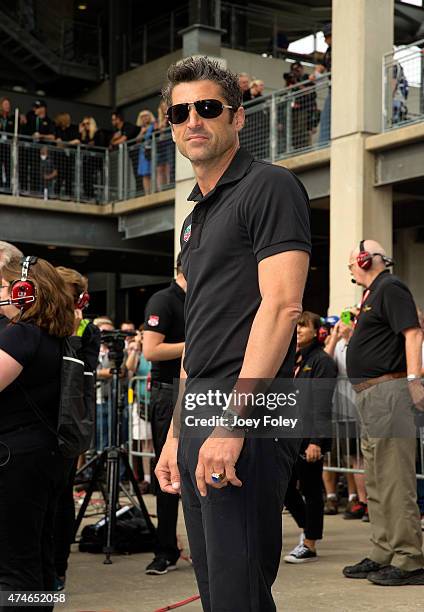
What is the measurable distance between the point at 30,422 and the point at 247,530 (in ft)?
5.66

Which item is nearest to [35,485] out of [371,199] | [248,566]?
[248,566]

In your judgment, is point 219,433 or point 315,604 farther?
point 315,604

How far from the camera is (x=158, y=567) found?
268 inches

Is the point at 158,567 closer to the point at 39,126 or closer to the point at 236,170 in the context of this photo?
the point at 236,170

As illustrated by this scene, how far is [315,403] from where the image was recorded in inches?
371

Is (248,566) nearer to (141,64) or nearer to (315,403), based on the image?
(315,403)

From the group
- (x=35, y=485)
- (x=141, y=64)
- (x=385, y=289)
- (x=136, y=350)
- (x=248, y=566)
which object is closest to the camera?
(x=248, y=566)

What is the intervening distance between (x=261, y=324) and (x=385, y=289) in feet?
12.4

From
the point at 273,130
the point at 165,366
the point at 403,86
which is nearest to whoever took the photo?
the point at 165,366

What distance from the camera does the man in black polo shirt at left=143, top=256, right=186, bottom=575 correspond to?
6.77m

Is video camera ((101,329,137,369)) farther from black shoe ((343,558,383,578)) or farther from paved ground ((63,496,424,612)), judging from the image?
black shoe ((343,558,383,578))

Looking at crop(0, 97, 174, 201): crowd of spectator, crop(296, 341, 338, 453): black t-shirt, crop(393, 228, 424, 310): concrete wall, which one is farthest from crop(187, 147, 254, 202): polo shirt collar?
crop(393, 228, 424, 310): concrete wall

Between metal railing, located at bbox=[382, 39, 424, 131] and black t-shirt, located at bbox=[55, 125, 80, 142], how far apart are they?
868 centimetres

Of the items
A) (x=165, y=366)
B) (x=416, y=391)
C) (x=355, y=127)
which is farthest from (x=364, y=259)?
(x=355, y=127)
